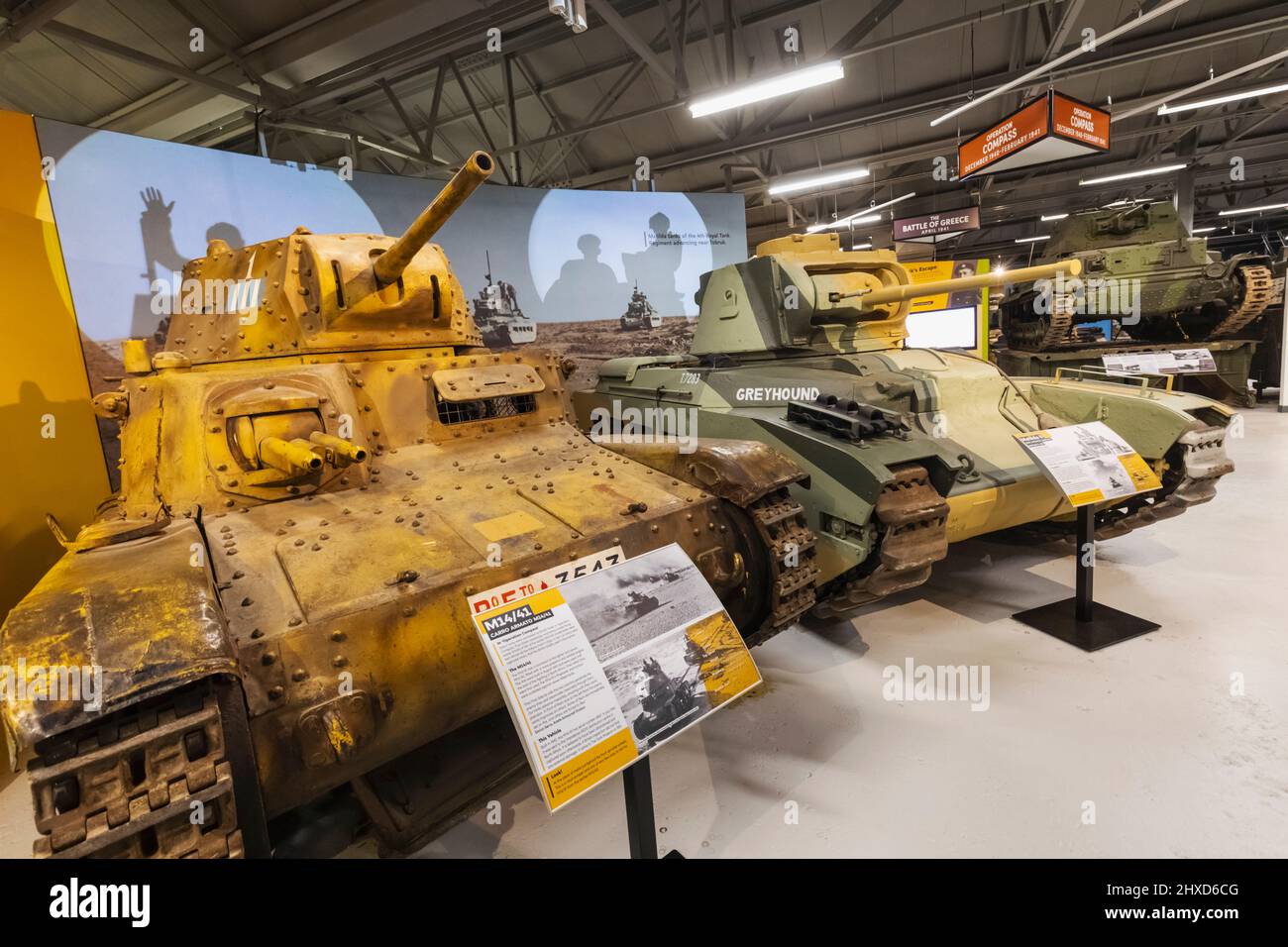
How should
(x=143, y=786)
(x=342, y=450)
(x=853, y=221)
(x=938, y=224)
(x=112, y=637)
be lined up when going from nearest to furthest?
1. (x=143, y=786)
2. (x=112, y=637)
3. (x=342, y=450)
4. (x=938, y=224)
5. (x=853, y=221)

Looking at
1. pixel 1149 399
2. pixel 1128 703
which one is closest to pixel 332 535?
pixel 1128 703

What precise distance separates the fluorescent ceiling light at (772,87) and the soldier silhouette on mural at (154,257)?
19.6ft

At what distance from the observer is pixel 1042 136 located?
327 inches

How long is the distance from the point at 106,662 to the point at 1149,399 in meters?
6.67

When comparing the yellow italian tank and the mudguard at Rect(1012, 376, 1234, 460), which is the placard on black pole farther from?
the yellow italian tank

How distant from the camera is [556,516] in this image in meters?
3.12

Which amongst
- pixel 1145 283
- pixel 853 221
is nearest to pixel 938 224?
pixel 1145 283

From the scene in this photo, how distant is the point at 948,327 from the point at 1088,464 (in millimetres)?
9202

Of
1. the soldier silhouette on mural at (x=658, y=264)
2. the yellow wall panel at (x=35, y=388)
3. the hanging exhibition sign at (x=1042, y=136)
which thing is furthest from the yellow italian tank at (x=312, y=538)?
the hanging exhibition sign at (x=1042, y=136)

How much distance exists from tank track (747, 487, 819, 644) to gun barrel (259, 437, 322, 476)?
2037mm

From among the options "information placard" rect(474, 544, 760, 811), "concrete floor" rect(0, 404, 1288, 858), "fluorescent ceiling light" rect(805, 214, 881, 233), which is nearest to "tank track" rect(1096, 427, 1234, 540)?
"concrete floor" rect(0, 404, 1288, 858)

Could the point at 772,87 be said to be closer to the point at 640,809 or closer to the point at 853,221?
the point at 640,809

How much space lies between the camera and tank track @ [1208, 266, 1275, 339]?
1114 centimetres

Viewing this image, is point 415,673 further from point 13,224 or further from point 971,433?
point 13,224
